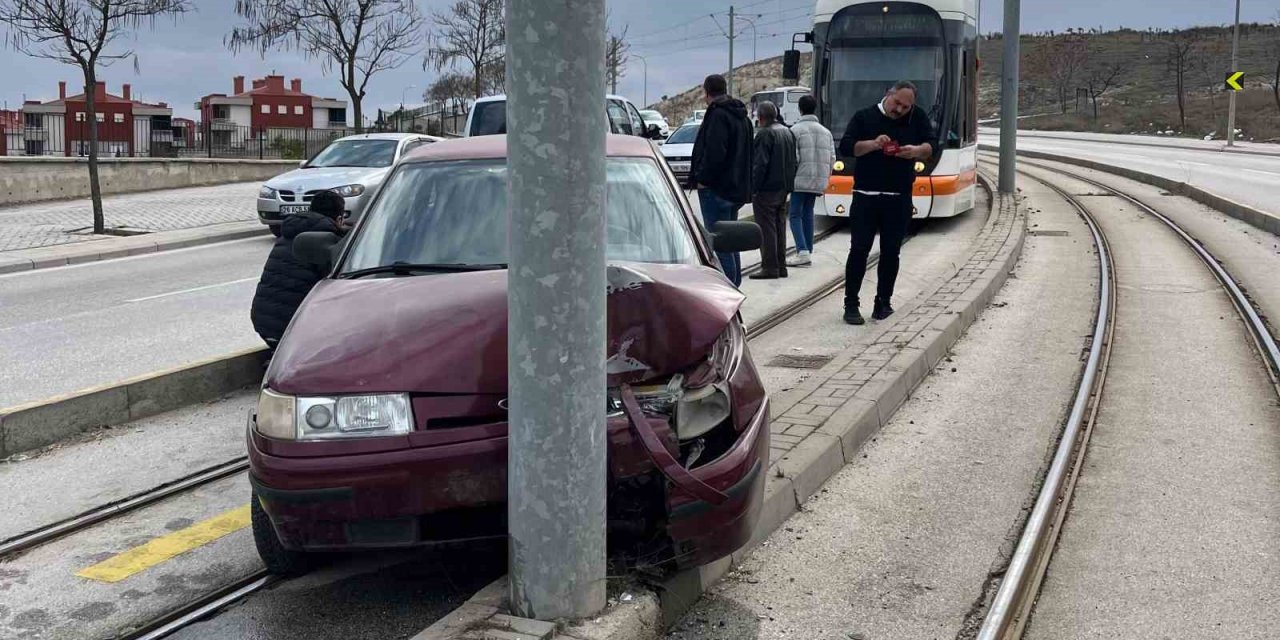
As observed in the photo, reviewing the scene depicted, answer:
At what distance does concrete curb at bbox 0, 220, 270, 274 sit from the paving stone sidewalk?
58 cm

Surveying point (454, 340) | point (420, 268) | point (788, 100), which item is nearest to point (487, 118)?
point (420, 268)

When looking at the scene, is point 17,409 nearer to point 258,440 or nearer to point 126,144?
point 258,440

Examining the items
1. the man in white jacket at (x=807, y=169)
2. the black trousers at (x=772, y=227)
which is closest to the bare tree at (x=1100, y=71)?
the man in white jacket at (x=807, y=169)

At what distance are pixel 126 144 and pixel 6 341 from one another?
33.0m

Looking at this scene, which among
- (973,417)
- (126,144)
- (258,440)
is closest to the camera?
(258,440)

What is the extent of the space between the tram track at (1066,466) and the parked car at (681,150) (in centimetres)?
1371

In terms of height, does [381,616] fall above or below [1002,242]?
below

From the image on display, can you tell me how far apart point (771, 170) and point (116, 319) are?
20.9 feet

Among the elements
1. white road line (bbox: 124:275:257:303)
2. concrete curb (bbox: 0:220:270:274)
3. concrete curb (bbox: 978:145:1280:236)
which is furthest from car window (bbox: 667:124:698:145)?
white road line (bbox: 124:275:257:303)

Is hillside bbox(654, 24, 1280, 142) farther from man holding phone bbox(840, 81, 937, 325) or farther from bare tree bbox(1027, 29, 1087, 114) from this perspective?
man holding phone bbox(840, 81, 937, 325)

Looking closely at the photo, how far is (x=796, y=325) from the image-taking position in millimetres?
9977

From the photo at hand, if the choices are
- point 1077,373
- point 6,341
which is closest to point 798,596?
point 1077,373

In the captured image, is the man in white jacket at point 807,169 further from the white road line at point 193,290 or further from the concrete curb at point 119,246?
the concrete curb at point 119,246

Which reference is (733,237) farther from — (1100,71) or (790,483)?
(1100,71)
